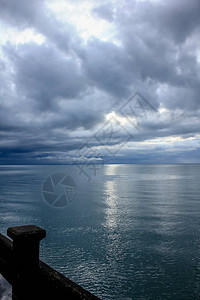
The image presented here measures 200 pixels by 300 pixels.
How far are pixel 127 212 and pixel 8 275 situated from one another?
19.1 metres

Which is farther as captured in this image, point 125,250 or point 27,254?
point 125,250

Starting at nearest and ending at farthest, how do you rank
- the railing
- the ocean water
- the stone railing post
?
the railing
the stone railing post
the ocean water

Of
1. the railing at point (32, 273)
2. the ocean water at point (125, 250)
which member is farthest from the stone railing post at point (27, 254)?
the ocean water at point (125, 250)

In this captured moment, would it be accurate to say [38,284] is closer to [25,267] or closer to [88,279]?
[25,267]

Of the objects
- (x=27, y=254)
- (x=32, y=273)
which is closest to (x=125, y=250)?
(x=32, y=273)

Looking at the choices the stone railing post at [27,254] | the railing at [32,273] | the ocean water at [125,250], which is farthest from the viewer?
the ocean water at [125,250]

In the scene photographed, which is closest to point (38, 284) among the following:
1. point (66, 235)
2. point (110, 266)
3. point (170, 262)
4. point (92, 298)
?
point (92, 298)

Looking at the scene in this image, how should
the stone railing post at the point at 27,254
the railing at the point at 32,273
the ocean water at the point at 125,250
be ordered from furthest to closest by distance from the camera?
1. the ocean water at the point at 125,250
2. the stone railing post at the point at 27,254
3. the railing at the point at 32,273

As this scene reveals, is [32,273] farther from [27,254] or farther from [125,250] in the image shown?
[125,250]

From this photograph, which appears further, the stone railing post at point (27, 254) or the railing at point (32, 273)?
the stone railing post at point (27, 254)

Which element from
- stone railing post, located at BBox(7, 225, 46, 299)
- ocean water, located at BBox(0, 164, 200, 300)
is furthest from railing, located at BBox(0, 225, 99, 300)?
ocean water, located at BBox(0, 164, 200, 300)

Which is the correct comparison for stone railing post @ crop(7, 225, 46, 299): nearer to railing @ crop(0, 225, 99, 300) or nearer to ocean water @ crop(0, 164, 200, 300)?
railing @ crop(0, 225, 99, 300)

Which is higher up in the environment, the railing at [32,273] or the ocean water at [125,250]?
the railing at [32,273]

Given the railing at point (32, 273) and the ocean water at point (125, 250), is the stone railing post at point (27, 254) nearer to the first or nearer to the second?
the railing at point (32, 273)
